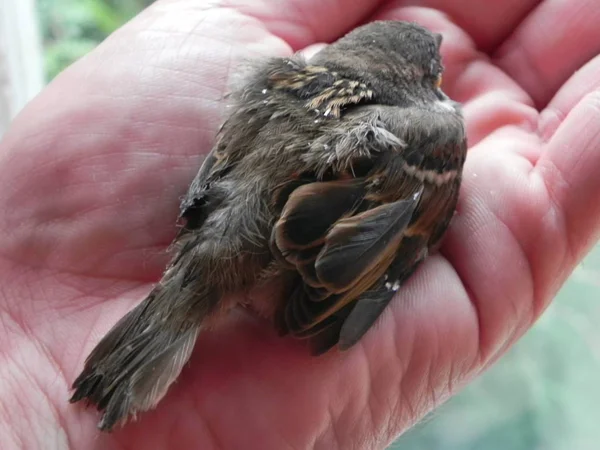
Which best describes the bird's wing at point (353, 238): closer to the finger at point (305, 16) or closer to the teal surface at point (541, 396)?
the finger at point (305, 16)

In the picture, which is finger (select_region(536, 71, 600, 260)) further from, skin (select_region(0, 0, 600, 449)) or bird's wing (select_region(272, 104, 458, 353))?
bird's wing (select_region(272, 104, 458, 353))

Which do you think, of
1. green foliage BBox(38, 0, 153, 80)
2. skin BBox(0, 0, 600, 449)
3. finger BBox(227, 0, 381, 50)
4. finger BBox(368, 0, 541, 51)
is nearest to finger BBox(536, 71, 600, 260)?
skin BBox(0, 0, 600, 449)

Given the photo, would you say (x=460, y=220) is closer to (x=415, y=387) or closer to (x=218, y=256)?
(x=415, y=387)

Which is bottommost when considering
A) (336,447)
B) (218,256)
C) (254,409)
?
(336,447)

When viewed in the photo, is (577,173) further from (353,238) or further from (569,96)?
(353,238)

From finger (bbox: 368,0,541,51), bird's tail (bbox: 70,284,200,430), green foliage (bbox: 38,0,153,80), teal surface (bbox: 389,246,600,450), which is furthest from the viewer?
green foliage (bbox: 38,0,153,80)

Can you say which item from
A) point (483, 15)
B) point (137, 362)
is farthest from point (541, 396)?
point (137, 362)

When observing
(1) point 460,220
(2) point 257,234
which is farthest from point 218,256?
(1) point 460,220
